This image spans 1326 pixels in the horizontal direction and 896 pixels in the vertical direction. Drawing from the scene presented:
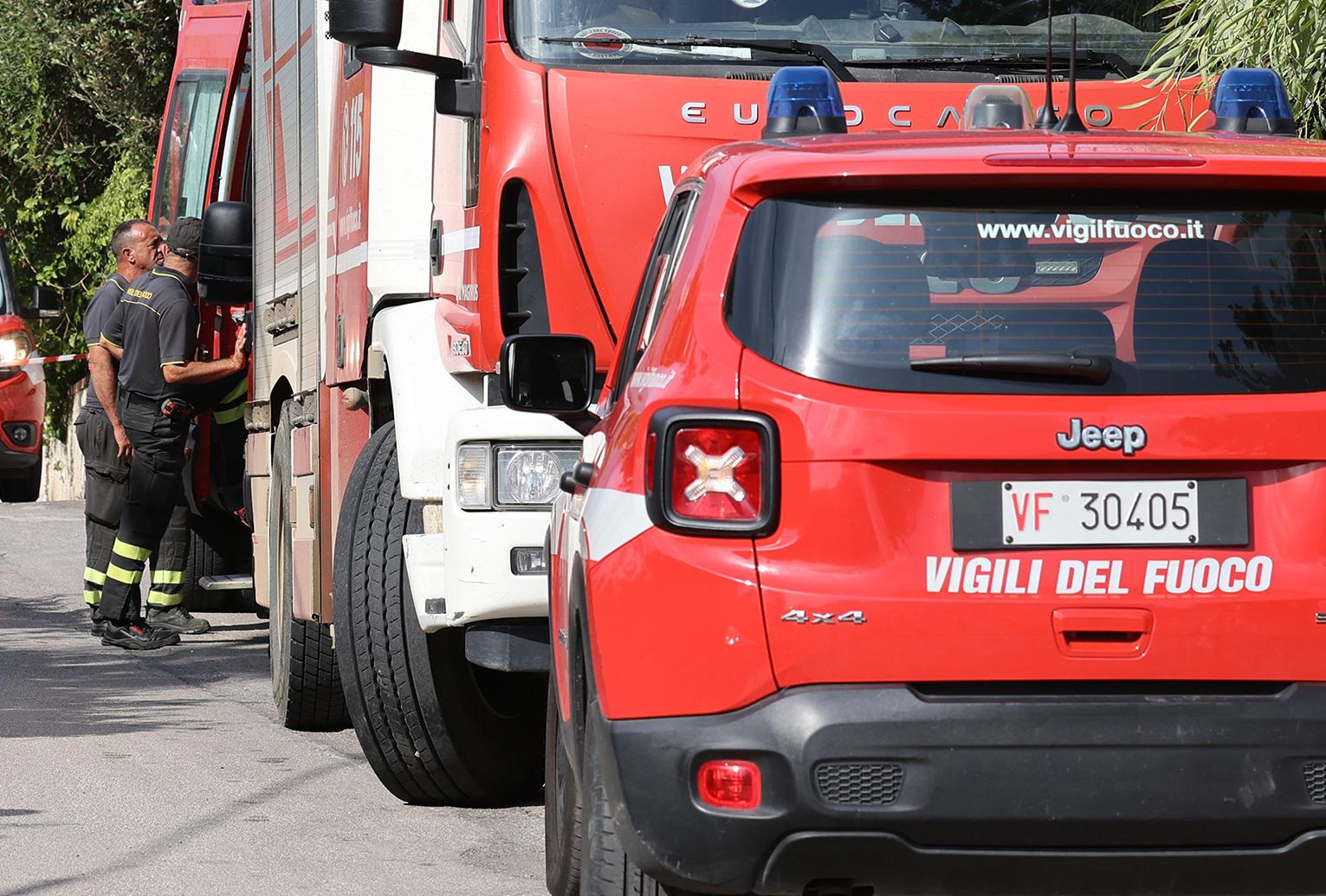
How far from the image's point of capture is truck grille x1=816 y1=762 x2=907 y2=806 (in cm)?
388

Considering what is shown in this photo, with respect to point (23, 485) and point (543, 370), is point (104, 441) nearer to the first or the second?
point (23, 485)

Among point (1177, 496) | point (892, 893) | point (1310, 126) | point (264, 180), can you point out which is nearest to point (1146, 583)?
point (1177, 496)

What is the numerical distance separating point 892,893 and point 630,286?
281 cm

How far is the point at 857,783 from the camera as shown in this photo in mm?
3881

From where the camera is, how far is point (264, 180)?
10.1 m

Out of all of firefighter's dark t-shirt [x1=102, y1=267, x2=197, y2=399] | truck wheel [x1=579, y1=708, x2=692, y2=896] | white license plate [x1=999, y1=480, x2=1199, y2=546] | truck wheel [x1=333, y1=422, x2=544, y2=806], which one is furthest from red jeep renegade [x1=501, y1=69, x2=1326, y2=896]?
firefighter's dark t-shirt [x1=102, y1=267, x2=197, y2=399]

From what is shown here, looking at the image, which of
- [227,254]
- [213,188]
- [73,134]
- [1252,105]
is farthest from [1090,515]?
[73,134]

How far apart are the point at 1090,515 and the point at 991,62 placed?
3.06 metres

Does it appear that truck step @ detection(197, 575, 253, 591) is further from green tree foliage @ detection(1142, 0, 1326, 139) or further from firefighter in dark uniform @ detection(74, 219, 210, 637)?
green tree foliage @ detection(1142, 0, 1326, 139)

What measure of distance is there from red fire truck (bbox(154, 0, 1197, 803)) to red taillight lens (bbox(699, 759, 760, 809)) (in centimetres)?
226

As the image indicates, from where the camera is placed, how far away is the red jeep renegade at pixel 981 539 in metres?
3.89

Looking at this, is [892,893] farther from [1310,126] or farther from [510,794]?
[1310,126]

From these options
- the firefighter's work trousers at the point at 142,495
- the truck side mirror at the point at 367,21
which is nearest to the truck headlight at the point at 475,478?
the truck side mirror at the point at 367,21

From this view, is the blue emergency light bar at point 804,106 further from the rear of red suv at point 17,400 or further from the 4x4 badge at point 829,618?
the rear of red suv at point 17,400
